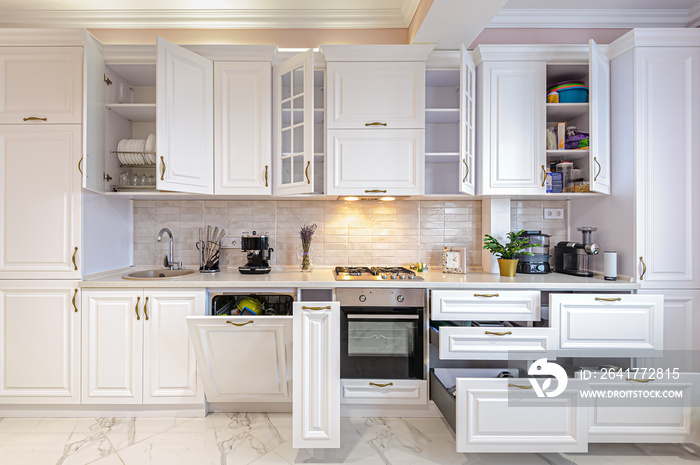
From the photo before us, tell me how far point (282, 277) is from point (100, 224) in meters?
1.25

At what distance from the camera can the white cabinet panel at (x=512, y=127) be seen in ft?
7.83

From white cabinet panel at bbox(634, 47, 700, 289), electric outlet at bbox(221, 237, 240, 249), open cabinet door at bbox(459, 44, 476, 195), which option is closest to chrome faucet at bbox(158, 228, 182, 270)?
electric outlet at bbox(221, 237, 240, 249)

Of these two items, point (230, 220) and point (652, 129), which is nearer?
point (652, 129)

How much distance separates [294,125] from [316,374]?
1.55 metres

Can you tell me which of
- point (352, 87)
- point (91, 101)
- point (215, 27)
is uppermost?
point (215, 27)

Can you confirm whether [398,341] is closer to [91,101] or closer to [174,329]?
[174,329]

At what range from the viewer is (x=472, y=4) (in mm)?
2039

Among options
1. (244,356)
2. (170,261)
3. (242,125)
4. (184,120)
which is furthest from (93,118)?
(244,356)

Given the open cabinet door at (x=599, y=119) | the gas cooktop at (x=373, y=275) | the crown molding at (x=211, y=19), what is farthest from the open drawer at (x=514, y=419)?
the crown molding at (x=211, y=19)

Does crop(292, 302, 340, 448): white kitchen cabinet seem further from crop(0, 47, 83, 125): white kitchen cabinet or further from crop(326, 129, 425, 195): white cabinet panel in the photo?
crop(0, 47, 83, 125): white kitchen cabinet

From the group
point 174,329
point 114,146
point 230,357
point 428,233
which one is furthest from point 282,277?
point 114,146

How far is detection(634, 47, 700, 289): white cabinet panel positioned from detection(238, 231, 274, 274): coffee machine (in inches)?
92.8

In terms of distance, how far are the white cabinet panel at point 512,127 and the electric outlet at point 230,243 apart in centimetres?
182

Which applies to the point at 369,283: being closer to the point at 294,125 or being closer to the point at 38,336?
the point at 294,125
